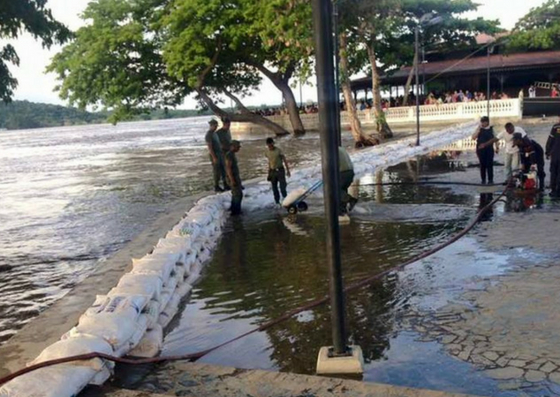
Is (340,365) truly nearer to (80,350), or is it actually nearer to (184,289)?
(80,350)

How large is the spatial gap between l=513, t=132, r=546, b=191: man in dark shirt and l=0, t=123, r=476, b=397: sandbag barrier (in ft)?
19.7

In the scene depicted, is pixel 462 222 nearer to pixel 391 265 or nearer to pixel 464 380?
pixel 391 265

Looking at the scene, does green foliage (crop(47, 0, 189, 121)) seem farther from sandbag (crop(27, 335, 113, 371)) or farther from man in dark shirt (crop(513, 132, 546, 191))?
sandbag (crop(27, 335, 113, 371))

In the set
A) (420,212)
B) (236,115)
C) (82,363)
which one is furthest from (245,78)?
(82,363)

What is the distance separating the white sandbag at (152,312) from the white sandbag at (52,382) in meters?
1.15

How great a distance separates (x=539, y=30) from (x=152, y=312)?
127ft

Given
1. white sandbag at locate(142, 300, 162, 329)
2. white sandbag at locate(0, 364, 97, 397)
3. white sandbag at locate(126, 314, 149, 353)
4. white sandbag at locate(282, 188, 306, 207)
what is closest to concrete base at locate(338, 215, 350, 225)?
white sandbag at locate(282, 188, 306, 207)

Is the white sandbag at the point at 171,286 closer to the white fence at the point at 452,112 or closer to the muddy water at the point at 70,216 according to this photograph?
the muddy water at the point at 70,216

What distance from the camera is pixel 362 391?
11.6 feet

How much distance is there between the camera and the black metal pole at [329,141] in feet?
12.1

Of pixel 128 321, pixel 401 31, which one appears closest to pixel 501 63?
pixel 401 31

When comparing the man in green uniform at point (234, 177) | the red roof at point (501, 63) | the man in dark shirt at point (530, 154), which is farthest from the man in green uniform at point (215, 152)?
the red roof at point (501, 63)

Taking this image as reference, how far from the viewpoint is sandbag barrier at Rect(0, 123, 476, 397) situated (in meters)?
3.59

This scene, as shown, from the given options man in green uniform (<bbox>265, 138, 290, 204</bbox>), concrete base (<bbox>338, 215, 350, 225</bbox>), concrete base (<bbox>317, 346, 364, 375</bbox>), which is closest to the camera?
concrete base (<bbox>317, 346, 364, 375</bbox>)
